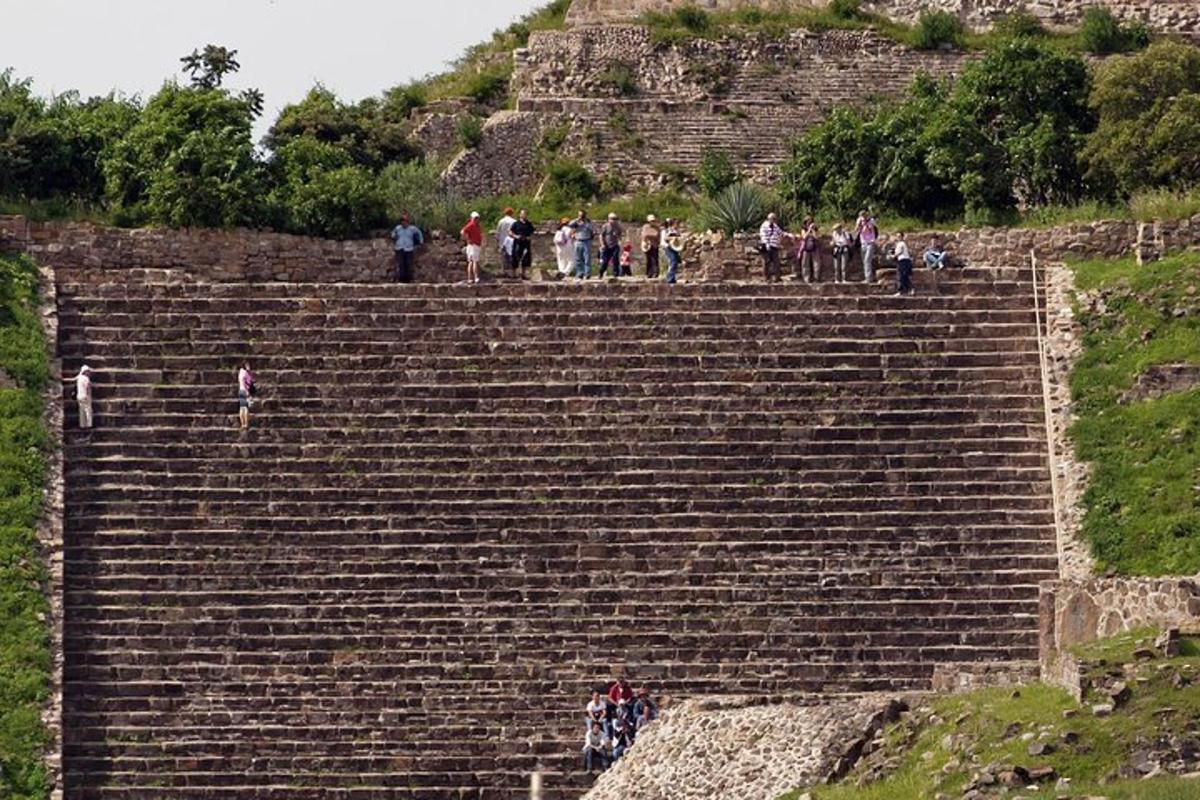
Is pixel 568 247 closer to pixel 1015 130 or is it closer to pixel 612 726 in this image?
pixel 1015 130

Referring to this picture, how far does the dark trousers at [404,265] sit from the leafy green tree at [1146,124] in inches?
363

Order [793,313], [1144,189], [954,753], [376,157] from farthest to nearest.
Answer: [376,157], [1144,189], [793,313], [954,753]

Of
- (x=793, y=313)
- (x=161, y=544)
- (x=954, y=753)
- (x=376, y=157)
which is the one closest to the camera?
(x=954, y=753)

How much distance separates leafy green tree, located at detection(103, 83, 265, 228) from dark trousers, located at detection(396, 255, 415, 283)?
201 centimetres

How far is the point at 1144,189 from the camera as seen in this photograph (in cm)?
5894

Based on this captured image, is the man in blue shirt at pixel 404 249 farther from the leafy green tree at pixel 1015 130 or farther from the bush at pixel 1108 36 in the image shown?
the bush at pixel 1108 36

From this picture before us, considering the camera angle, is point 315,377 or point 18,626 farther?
point 315,377

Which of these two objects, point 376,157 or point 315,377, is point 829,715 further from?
point 376,157

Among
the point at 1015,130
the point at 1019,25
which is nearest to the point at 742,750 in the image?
the point at 1015,130

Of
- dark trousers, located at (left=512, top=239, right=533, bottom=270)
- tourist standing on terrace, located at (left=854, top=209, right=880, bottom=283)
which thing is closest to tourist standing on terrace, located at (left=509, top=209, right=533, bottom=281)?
dark trousers, located at (left=512, top=239, right=533, bottom=270)

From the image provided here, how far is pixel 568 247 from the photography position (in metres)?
57.8

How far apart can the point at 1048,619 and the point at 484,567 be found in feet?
22.5

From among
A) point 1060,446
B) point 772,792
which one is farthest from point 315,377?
point 772,792

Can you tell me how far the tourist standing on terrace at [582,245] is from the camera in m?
57.1
